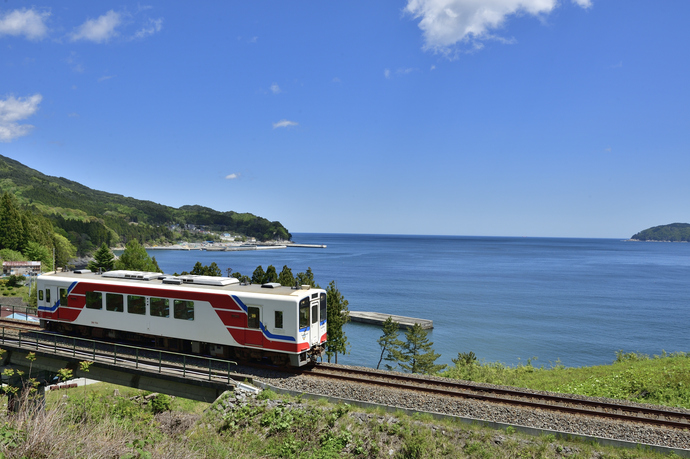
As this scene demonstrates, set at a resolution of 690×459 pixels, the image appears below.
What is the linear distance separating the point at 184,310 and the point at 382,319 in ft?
125

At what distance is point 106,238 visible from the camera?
6161 inches

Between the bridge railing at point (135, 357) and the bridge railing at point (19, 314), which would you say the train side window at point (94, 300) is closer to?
the bridge railing at point (135, 357)

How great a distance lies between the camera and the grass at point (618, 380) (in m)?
14.8

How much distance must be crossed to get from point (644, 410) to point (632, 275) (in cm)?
10982

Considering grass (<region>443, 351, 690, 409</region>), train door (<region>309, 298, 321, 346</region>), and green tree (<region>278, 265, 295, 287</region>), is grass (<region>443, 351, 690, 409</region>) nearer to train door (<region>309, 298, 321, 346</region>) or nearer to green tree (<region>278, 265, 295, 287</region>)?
train door (<region>309, 298, 321, 346</region>)

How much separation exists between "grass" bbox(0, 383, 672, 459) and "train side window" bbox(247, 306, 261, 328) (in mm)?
2908

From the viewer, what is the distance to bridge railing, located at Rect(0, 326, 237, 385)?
1439 centimetres

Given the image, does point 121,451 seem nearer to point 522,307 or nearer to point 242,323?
point 242,323

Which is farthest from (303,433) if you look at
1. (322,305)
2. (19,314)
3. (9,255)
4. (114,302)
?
(9,255)

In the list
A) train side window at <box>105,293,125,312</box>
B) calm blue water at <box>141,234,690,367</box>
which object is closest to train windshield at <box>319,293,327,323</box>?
train side window at <box>105,293,125,312</box>

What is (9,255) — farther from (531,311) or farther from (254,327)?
(531,311)

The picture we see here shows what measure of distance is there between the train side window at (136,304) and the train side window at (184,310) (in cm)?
175

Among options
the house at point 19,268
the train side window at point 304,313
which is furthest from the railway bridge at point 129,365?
the house at point 19,268

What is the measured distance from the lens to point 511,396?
13203 mm
